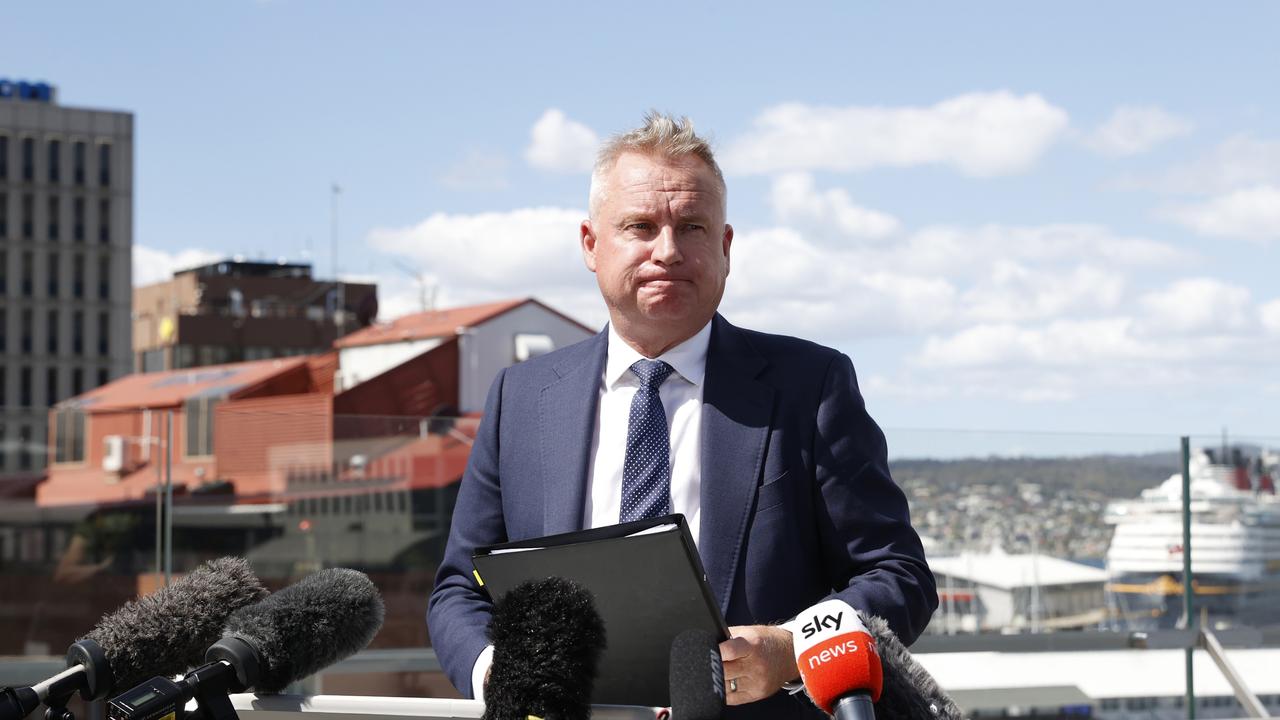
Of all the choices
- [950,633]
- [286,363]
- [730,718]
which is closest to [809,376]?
[730,718]

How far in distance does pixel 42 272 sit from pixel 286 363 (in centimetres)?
5791

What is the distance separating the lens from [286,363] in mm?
43750

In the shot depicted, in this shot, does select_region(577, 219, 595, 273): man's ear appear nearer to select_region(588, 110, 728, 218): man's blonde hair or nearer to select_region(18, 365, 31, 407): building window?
select_region(588, 110, 728, 218): man's blonde hair

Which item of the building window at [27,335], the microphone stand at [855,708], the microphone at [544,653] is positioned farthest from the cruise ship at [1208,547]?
the building window at [27,335]

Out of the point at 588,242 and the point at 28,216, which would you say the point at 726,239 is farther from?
the point at 28,216

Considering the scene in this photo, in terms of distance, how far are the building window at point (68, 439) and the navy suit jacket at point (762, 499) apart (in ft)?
16.6

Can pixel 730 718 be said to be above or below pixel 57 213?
below

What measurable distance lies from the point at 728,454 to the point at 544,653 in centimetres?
78

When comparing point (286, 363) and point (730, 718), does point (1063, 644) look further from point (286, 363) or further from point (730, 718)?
point (286, 363)

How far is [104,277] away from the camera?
94.9 metres

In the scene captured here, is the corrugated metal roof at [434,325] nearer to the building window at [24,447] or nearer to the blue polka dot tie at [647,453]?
the building window at [24,447]

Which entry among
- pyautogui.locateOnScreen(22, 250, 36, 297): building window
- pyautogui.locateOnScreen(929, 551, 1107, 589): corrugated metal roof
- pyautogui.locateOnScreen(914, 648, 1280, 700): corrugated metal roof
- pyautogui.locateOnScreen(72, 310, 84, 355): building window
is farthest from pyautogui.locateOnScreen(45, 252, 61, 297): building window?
pyautogui.locateOnScreen(914, 648, 1280, 700): corrugated metal roof

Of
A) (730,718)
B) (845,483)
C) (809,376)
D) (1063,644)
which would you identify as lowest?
(1063,644)

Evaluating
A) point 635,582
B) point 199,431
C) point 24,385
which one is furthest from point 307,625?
point 24,385
